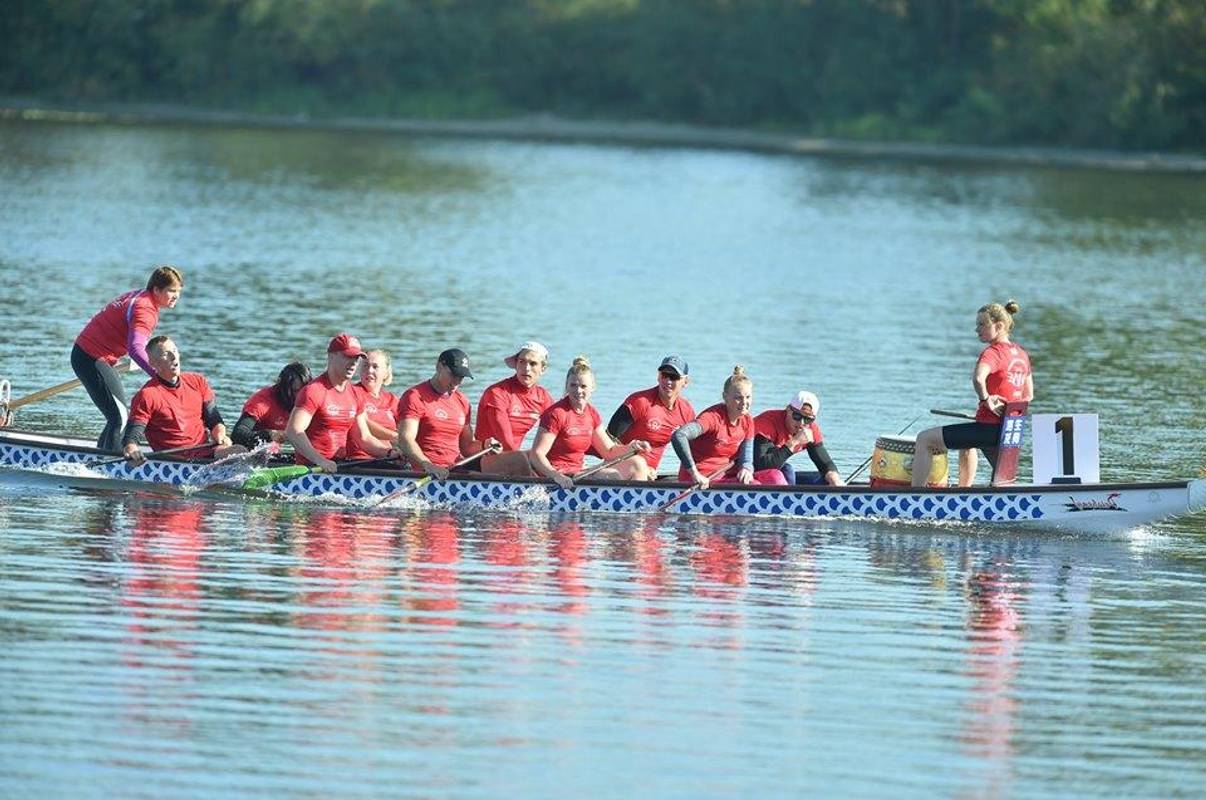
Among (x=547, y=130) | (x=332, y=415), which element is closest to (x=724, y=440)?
(x=332, y=415)

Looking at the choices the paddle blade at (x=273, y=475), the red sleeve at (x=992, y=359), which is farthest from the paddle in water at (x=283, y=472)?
the red sleeve at (x=992, y=359)

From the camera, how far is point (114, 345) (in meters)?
21.6

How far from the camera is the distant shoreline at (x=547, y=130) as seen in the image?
319 feet

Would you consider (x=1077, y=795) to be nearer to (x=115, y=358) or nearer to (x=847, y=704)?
(x=847, y=704)

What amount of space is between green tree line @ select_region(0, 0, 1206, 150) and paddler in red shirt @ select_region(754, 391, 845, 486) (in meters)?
78.8

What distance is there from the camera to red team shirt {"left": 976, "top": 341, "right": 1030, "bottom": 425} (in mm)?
20281

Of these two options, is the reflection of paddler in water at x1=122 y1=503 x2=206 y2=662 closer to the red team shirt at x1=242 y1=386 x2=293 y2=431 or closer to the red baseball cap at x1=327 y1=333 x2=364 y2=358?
the red team shirt at x1=242 y1=386 x2=293 y2=431

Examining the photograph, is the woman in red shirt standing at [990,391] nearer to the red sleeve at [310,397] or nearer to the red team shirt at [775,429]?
the red team shirt at [775,429]

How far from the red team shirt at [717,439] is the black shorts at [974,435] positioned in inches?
70.0

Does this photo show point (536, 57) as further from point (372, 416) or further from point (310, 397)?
point (310, 397)

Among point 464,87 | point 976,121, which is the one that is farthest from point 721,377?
point 464,87

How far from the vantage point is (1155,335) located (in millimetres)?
38844

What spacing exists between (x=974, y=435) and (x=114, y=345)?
8.05 m

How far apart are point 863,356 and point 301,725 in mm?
22185
